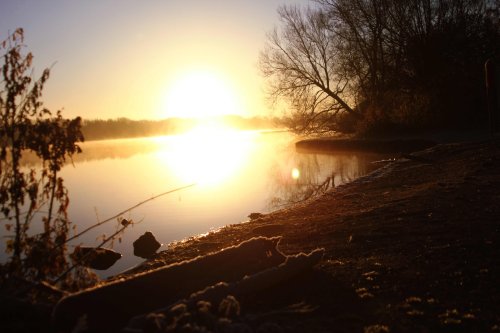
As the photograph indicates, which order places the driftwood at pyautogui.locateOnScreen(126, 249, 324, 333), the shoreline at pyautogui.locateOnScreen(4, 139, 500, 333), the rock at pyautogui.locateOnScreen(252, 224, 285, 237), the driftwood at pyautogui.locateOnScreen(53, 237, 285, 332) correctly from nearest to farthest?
the driftwood at pyautogui.locateOnScreen(126, 249, 324, 333), the driftwood at pyautogui.locateOnScreen(53, 237, 285, 332), the shoreline at pyautogui.locateOnScreen(4, 139, 500, 333), the rock at pyautogui.locateOnScreen(252, 224, 285, 237)

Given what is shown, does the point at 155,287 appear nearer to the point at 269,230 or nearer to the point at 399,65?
the point at 269,230

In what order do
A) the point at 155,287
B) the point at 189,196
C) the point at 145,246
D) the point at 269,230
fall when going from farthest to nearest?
1. the point at 189,196
2. the point at 145,246
3. the point at 269,230
4. the point at 155,287

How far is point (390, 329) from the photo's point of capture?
13.4 feet

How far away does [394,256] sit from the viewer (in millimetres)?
6051

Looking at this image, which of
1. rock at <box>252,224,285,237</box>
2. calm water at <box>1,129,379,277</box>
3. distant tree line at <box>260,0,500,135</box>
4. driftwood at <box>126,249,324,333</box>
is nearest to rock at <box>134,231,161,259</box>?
calm water at <box>1,129,379,277</box>

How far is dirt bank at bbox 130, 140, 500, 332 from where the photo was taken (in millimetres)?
4336

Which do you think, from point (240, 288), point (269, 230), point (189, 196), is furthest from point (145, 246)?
point (189, 196)

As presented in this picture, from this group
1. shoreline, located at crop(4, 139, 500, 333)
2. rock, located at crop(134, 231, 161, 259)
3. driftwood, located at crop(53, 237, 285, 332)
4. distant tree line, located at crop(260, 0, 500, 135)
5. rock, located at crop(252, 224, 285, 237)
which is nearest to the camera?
driftwood, located at crop(53, 237, 285, 332)

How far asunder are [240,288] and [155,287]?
33.6 inches

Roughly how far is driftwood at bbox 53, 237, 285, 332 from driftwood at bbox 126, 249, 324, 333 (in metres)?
0.29

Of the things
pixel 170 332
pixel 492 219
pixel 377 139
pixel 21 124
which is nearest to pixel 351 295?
pixel 170 332

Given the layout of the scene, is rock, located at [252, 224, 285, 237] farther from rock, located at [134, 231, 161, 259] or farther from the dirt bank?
rock, located at [134, 231, 161, 259]

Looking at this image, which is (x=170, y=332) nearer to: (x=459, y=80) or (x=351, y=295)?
(x=351, y=295)

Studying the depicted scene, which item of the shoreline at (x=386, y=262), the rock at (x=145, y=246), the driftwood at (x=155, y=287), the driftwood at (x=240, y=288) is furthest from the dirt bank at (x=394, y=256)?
the rock at (x=145, y=246)
